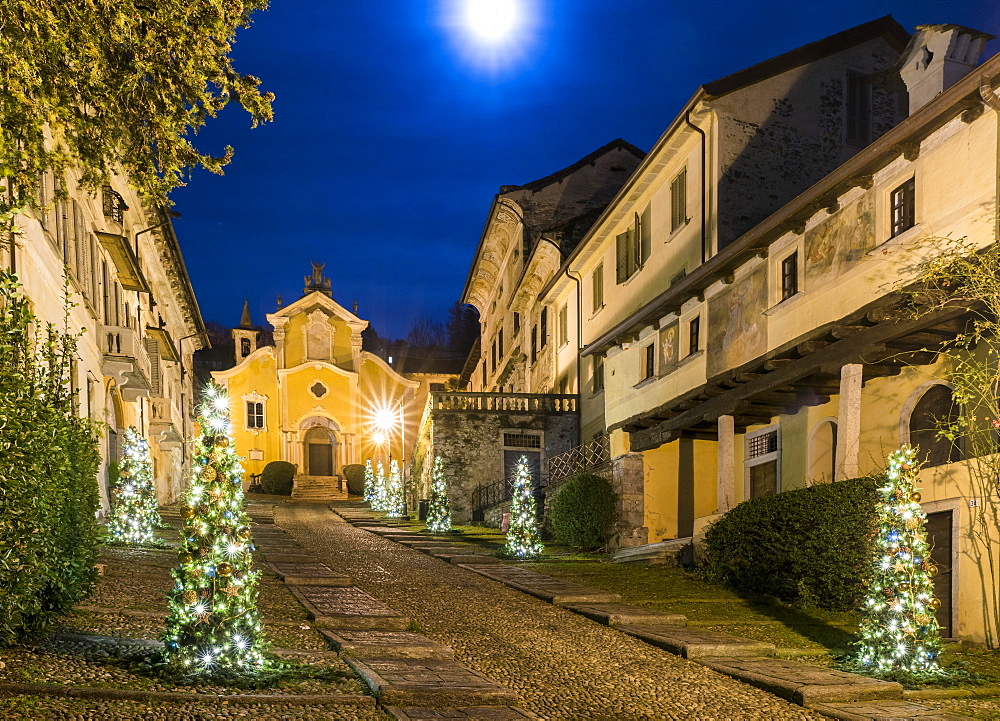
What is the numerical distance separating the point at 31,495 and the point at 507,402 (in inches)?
1035

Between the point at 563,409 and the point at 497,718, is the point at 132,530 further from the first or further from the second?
the point at 563,409

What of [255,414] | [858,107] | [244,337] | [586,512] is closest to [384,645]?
[586,512]

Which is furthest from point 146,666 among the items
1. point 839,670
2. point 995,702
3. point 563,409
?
point 563,409

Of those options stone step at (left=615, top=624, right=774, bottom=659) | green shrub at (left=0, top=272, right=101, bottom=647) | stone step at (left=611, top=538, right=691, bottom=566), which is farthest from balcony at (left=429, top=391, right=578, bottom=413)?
green shrub at (left=0, top=272, right=101, bottom=647)

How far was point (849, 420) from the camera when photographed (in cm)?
1354

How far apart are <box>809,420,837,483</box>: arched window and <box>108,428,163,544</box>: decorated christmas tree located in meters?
12.7

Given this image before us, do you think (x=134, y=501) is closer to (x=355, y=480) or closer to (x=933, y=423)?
(x=933, y=423)

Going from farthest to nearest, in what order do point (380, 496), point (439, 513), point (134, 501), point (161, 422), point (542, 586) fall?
point (380, 496) < point (161, 422) < point (439, 513) < point (134, 501) < point (542, 586)

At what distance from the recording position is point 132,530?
1791 cm

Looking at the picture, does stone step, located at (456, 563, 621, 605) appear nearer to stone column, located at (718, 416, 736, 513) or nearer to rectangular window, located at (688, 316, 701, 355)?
stone column, located at (718, 416, 736, 513)

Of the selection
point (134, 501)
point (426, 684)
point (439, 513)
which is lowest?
point (439, 513)

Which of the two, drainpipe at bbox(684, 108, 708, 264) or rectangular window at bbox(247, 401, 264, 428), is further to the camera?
rectangular window at bbox(247, 401, 264, 428)

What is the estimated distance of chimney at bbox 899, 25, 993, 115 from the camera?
602 inches

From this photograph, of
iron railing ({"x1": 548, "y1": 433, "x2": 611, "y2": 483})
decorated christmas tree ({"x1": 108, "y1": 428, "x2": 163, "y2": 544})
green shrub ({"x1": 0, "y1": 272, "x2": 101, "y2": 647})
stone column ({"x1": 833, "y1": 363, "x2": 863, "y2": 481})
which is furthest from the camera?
iron railing ({"x1": 548, "y1": 433, "x2": 611, "y2": 483})
